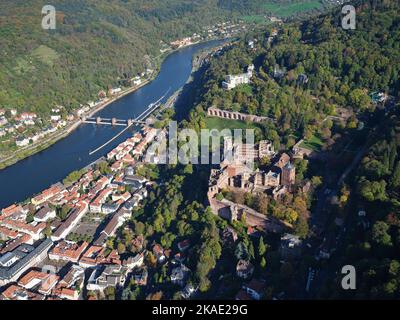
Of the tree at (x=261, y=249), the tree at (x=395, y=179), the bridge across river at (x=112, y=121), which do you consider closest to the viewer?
the tree at (x=261, y=249)

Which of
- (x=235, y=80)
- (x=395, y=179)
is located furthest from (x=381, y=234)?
(x=235, y=80)

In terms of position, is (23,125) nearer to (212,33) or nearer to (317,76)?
(317,76)

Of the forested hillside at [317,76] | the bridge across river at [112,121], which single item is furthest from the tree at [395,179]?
the bridge across river at [112,121]

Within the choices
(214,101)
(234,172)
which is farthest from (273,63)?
(234,172)

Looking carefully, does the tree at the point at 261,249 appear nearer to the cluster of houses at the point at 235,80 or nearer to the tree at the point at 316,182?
the tree at the point at 316,182

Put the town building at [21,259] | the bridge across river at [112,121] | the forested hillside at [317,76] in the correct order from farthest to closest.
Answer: the bridge across river at [112,121] < the forested hillside at [317,76] < the town building at [21,259]

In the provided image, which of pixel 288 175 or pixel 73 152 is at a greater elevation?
pixel 288 175
